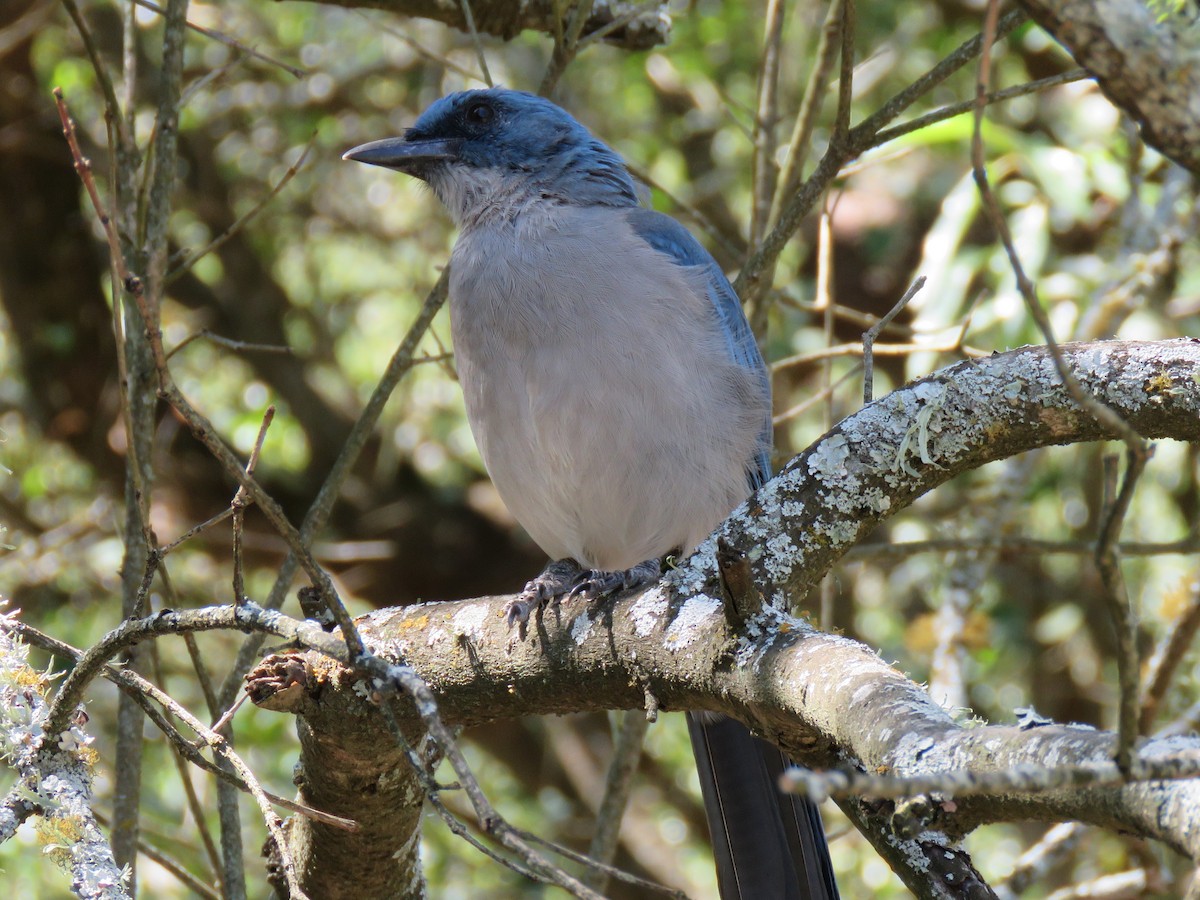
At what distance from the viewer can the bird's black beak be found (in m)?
4.89

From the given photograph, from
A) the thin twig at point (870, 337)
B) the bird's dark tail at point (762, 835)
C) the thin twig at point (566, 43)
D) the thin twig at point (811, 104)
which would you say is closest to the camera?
the thin twig at point (870, 337)

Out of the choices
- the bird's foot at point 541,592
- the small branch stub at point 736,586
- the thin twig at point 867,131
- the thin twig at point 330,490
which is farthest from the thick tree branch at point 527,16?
the small branch stub at point 736,586

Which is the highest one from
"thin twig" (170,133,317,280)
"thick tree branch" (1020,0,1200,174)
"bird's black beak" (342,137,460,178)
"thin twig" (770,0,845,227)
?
"bird's black beak" (342,137,460,178)

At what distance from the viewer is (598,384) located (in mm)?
3998

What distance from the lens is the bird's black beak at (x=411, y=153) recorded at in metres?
4.89

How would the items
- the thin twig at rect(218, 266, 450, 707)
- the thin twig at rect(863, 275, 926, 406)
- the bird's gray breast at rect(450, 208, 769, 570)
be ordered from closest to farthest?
the thin twig at rect(863, 275, 926, 406), the thin twig at rect(218, 266, 450, 707), the bird's gray breast at rect(450, 208, 769, 570)

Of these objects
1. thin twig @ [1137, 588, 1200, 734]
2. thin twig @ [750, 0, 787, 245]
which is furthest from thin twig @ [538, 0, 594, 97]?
thin twig @ [1137, 588, 1200, 734]

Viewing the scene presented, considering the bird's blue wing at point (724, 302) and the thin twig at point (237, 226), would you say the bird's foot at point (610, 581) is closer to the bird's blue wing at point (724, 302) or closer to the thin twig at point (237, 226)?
the bird's blue wing at point (724, 302)

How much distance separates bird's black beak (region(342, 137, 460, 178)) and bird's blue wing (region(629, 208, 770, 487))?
2.66 feet

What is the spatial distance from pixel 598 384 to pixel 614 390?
0.18 ft

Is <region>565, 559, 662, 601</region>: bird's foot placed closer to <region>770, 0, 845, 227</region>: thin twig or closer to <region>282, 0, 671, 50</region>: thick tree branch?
<region>770, 0, 845, 227</region>: thin twig

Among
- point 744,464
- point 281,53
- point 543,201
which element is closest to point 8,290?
point 281,53

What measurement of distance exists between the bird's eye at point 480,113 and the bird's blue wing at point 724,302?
2.39ft

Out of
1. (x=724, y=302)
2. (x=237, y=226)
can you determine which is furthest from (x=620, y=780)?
(x=237, y=226)
